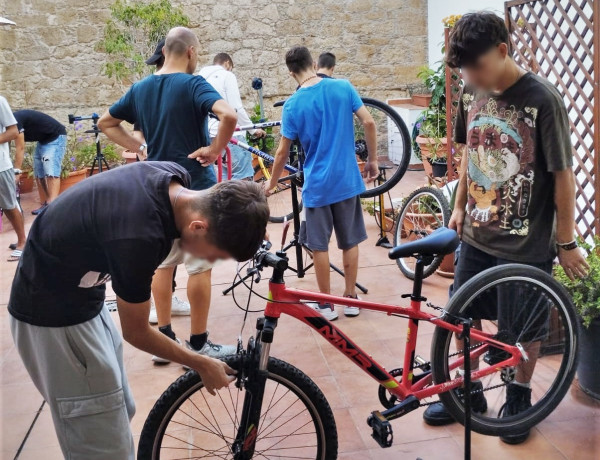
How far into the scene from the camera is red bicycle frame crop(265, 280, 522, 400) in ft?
8.10

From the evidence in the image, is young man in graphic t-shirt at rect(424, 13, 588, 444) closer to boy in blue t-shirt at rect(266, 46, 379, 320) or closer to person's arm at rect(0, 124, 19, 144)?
boy in blue t-shirt at rect(266, 46, 379, 320)

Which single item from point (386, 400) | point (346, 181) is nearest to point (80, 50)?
point (346, 181)

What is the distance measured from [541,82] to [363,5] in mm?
7788

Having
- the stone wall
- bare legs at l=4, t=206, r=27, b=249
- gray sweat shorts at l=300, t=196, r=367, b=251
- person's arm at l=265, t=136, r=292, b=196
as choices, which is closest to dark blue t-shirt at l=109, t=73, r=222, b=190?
person's arm at l=265, t=136, r=292, b=196

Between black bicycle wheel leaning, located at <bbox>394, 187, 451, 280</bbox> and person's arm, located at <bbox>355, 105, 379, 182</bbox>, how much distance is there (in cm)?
58

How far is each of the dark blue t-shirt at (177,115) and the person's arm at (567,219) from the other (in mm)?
1755

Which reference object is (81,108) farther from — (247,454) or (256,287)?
(247,454)

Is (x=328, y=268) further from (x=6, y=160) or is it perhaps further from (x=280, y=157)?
(x=6, y=160)

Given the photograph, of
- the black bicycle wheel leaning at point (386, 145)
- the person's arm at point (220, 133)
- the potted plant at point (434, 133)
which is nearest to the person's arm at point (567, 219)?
the person's arm at point (220, 133)

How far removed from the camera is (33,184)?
9.49m

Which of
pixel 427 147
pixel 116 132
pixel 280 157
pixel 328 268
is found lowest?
pixel 427 147

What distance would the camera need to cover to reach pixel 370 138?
443 centimetres

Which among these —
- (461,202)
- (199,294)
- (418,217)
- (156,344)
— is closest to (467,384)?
(461,202)

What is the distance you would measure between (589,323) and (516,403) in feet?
1.82
